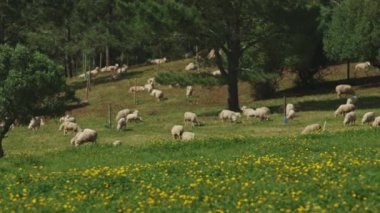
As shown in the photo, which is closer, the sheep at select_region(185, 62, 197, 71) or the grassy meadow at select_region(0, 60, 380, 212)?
the grassy meadow at select_region(0, 60, 380, 212)

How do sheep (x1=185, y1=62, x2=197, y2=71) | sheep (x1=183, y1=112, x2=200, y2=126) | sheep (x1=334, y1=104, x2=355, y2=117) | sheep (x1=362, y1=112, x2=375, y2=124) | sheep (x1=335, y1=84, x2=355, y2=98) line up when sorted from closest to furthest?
sheep (x1=362, y1=112, x2=375, y2=124), sheep (x1=334, y1=104, x2=355, y2=117), sheep (x1=183, y1=112, x2=200, y2=126), sheep (x1=335, y1=84, x2=355, y2=98), sheep (x1=185, y1=62, x2=197, y2=71)

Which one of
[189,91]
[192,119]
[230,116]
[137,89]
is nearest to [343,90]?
[230,116]

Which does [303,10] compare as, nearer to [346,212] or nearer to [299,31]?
[299,31]

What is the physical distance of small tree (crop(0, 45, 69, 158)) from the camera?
31.4m

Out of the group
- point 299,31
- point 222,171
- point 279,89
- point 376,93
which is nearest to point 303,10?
point 299,31

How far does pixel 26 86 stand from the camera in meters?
31.7

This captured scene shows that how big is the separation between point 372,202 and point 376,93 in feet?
126

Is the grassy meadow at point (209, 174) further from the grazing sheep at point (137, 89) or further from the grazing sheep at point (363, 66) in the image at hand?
the grazing sheep at point (363, 66)

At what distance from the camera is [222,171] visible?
16.8 meters

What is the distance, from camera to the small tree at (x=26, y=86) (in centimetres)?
3141

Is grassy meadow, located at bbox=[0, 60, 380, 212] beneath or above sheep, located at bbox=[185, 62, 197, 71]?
beneath

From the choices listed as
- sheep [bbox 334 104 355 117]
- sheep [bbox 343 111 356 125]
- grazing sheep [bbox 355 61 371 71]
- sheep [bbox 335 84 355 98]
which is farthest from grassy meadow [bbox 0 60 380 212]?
grazing sheep [bbox 355 61 371 71]

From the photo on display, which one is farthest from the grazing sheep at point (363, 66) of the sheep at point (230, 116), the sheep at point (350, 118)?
the sheep at point (350, 118)

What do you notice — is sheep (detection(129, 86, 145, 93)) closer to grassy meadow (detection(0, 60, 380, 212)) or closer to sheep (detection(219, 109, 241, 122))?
sheep (detection(219, 109, 241, 122))
